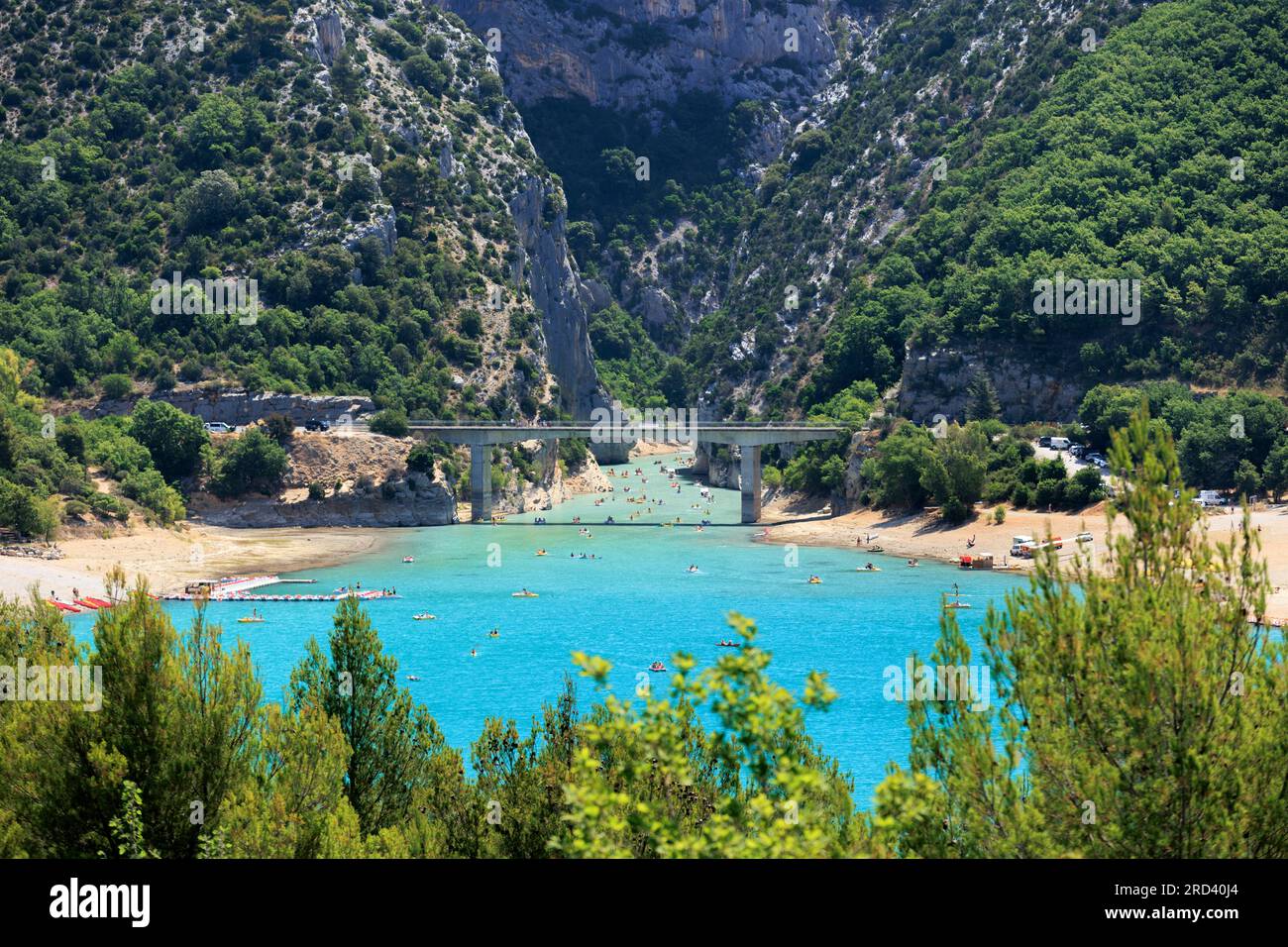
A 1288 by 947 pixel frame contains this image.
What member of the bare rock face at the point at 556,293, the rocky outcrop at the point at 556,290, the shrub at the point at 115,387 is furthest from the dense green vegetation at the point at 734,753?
the bare rock face at the point at 556,293

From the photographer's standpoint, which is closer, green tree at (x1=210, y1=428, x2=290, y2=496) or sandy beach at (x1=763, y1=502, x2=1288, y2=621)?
sandy beach at (x1=763, y1=502, x2=1288, y2=621)

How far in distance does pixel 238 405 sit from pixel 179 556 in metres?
28.8

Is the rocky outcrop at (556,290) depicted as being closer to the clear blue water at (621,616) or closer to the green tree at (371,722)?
the clear blue water at (621,616)

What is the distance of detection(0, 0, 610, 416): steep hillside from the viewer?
13562 centimetres

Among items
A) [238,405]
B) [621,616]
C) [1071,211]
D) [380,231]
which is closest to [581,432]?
[238,405]

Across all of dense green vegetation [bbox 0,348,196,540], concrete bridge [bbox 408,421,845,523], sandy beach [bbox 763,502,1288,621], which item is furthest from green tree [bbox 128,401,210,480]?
sandy beach [bbox 763,502,1288,621]

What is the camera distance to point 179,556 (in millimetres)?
102500

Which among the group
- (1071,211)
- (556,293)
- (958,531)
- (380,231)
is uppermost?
(380,231)

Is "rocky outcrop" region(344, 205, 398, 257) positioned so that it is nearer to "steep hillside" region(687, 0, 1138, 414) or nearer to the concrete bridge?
the concrete bridge

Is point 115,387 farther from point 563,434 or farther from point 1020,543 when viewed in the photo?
point 1020,543

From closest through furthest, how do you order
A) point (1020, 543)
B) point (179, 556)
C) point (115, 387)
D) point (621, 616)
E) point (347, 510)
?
point (621, 616)
point (1020, 543)
point (179, 556)
point (347, 510)
point (115, 387)

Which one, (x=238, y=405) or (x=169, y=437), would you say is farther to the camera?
(x=238, y=405)

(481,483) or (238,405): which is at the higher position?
(238,405)

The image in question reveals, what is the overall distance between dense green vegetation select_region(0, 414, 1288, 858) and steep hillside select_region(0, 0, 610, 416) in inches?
4035
